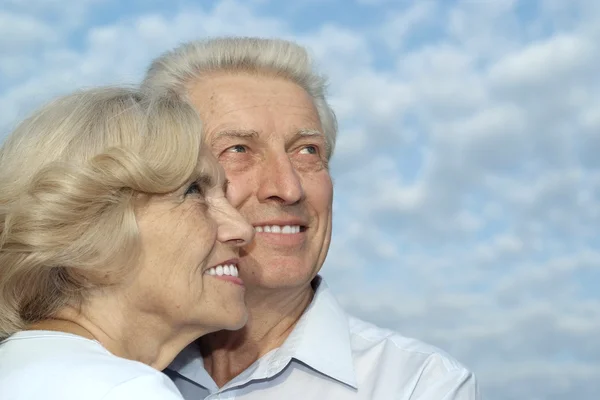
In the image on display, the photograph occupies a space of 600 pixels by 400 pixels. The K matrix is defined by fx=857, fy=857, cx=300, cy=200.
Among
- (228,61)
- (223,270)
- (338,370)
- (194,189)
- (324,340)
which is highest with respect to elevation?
(228,61)

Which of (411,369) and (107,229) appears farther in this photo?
(411,369)

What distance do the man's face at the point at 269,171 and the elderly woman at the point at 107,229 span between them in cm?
82

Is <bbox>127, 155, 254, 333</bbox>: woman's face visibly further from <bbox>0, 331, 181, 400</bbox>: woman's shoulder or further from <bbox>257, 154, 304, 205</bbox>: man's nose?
<bbox>257, 154, 304, 205</bbox>: man's nose

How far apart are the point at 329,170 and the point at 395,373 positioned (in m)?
1.17

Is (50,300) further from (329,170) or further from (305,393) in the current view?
Answer: (329,170)

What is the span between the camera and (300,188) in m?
3.83

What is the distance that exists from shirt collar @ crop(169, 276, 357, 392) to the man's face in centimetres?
15

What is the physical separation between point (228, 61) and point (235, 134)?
0.44 m

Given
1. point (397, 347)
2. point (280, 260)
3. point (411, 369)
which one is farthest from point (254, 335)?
point (411, 369)

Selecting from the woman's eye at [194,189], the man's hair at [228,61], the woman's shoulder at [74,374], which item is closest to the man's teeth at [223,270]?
the woman's eye at [194,189]

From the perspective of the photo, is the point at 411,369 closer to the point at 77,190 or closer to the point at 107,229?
the point at 107,229

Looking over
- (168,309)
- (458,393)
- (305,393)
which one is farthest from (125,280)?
(458,393)

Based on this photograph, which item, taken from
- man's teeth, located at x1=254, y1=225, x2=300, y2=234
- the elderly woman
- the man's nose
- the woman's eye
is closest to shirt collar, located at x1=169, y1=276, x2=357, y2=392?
man's teeth, located at x1=254, y1=225, x2=300, y2=234

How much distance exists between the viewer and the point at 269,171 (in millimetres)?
3822
